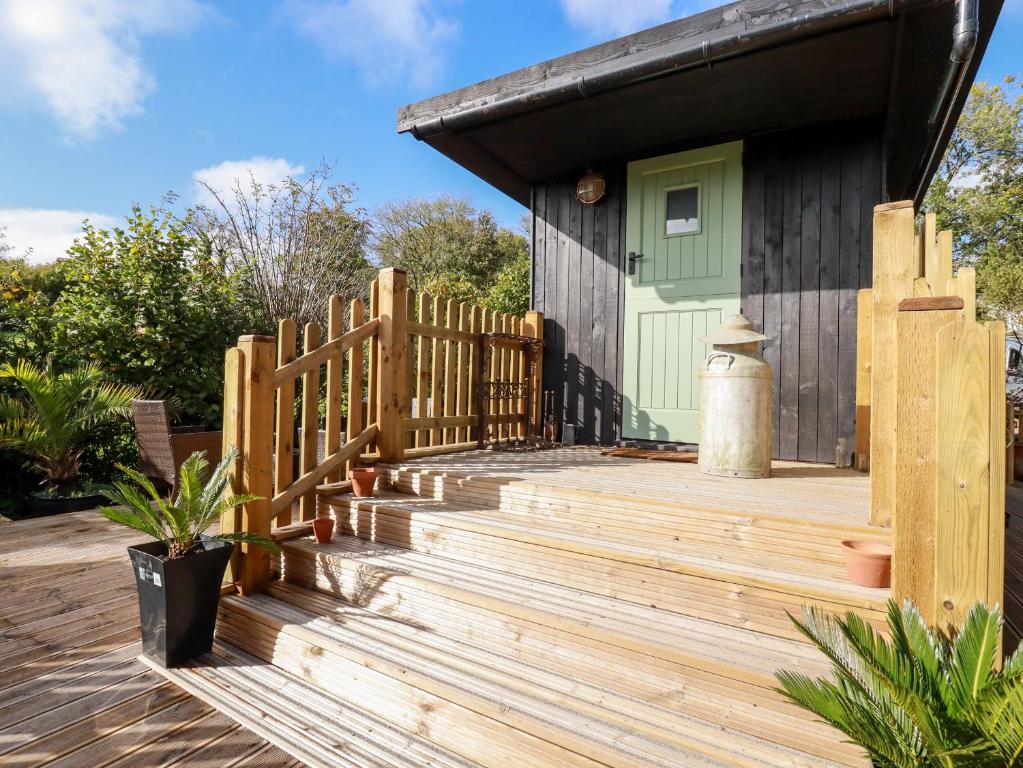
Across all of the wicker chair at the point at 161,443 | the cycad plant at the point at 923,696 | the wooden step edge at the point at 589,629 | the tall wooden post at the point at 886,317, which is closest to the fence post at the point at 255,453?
the wooden step edge at the point at 589,629

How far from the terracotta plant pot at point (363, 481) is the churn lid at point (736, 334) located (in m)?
1.94

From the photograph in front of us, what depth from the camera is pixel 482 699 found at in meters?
1.50

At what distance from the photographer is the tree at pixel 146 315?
4914mm

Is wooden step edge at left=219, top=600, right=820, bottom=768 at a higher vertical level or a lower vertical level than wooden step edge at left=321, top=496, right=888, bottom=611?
lower

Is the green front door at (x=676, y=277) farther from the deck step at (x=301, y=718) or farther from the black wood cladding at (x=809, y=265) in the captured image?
the deck step at (x=301, y=718)

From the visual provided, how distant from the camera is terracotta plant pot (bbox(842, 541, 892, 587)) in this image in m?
1.64

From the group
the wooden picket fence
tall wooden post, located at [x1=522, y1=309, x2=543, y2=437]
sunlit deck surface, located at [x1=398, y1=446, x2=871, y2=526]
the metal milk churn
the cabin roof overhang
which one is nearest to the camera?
the wooden picket fence

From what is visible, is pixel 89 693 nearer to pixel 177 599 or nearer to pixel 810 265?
pixel 177 599

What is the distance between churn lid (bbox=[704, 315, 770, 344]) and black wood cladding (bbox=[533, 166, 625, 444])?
4.63 ft

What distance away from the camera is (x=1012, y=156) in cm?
1421

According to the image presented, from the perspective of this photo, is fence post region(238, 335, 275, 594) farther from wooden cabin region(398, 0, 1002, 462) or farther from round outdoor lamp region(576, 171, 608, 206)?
round outdoor lamp region(576, 171, 608, 206)

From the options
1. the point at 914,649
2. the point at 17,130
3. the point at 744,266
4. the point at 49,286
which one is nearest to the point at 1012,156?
the point at 744,266

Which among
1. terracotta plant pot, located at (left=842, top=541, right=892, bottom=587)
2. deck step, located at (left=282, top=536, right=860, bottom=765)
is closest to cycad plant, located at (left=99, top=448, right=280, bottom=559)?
deck step, located at (left=282, top=536, right=860, bottom=765)

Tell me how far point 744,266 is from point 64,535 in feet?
16.2
